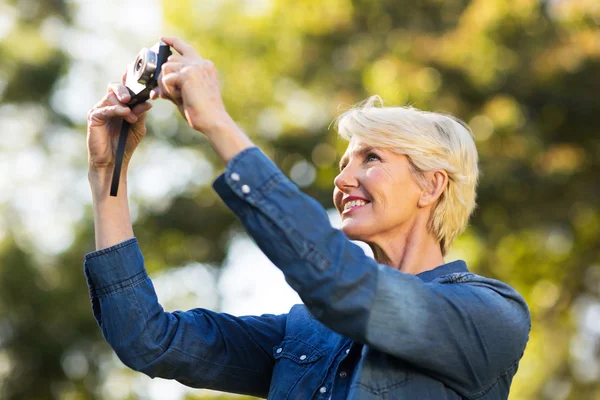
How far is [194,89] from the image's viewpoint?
1.93 metres

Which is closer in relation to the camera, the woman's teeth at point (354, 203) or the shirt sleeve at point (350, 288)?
the shirt sleeve at point (350, 288)

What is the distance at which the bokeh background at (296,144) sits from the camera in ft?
33.1

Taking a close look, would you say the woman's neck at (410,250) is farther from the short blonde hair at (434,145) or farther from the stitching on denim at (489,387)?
the stitching on denim at (489,387)

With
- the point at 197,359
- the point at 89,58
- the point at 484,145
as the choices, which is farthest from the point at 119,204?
the point at 89,58

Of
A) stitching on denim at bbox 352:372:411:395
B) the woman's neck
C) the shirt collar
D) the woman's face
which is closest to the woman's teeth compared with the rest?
the woman's face

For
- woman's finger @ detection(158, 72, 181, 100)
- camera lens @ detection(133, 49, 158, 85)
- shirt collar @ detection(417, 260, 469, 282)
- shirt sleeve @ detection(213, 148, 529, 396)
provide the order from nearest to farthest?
shirt sleeve @ detection(213, 148, 529, 396), woman's finger @ detection(158, 72, 181, 100), camera lens @ detection(133, 49, 158, 85), shirt collar @ detection(417, 260, 469, 282)

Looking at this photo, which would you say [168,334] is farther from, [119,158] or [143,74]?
[143,74]

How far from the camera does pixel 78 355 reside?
440 inches

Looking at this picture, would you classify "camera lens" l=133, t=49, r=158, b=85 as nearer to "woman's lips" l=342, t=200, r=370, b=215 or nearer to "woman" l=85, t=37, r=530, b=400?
"woman" l=85, t=37, r=530, b=400

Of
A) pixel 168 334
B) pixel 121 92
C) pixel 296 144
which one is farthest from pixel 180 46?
pixel 296 144

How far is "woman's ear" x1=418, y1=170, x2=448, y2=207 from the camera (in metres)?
2.45

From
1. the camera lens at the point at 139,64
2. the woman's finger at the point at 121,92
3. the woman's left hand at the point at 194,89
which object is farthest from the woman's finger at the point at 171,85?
the woman's finger at the point at 121,92

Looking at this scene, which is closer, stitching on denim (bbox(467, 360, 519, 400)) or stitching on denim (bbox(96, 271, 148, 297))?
stitching on denim (bbox(467, 360, 519, 400))

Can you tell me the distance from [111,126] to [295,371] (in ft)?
2.50
